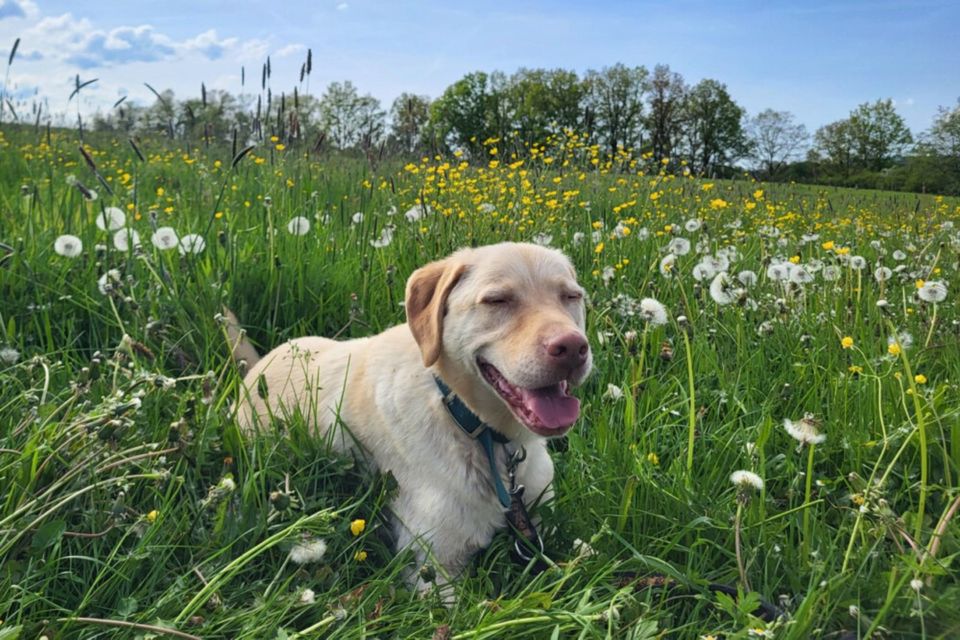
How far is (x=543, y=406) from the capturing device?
2.36 meters

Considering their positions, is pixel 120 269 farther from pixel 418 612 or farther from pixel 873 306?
pixel 873 306

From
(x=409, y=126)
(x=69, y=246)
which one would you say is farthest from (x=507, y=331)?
(x=409, y=126)

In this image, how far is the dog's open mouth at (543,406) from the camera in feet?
7.69

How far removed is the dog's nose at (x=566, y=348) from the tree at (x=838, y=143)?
28.7 m

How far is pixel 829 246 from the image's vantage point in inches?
175

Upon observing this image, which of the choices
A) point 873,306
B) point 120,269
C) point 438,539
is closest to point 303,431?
point 438,539

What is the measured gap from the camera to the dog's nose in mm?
2242

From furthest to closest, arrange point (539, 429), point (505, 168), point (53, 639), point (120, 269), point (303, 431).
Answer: point (505, 168)
point (120, 269)
point (303, 431)
point (539, 429)
point (53, 639)

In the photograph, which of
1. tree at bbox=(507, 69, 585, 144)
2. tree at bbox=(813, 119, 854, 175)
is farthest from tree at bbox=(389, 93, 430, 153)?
tree at bbox=(507, 69, 585, 144)

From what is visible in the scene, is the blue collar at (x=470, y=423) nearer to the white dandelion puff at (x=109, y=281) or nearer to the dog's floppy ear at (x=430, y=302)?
the dog's floppy ear at (x=430, y=302)

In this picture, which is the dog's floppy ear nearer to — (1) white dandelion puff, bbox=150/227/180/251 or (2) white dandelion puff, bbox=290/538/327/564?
(2) white dandelion puff, bbox=290/538/327/564

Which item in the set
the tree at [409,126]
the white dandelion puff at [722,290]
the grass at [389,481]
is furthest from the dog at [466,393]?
the tree at [409,126]

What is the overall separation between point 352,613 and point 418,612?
198 mm

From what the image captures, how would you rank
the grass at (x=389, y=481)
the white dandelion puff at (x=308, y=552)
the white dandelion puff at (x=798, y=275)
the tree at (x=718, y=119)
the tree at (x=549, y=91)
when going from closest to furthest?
the grass at (x=389, y=481), the white dandelion puff at (x=308, y=552), the white dandelion puff at (x=798, y=275), the tree at (x=718, y=119), the tree at (x=549, y=91)
